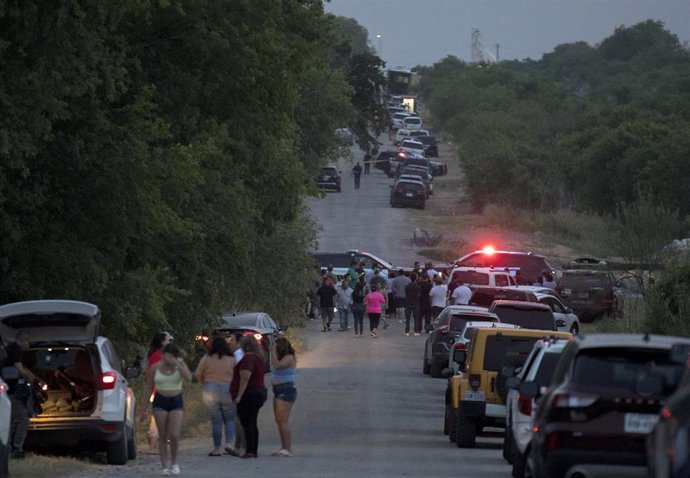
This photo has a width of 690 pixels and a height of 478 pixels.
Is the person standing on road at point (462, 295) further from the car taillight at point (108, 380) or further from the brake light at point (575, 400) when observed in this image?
the brake light at point (575, 400)

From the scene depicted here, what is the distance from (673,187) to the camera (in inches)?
3169

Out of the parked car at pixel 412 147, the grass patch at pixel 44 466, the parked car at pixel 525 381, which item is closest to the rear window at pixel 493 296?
the parked car at pixel 525 381

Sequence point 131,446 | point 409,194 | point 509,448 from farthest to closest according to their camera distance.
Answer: point 409,194, point 131,446, point 509,448

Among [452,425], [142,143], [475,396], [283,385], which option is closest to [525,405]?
[475,396]

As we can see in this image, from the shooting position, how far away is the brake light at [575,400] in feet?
39.2

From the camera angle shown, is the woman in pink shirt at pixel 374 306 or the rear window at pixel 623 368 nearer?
the rear window at pixel 623 368

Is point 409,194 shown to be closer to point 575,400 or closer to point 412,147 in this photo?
point 412,147

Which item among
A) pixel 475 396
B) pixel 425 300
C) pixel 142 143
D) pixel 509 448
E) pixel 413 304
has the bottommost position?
pixel 509 448

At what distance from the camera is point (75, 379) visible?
18.5 m

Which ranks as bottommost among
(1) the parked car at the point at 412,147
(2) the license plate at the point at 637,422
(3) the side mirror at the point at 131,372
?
(3) the side mirror at the point at 131,372

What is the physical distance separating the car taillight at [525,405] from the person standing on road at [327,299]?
27522mm

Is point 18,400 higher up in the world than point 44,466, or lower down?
higher up

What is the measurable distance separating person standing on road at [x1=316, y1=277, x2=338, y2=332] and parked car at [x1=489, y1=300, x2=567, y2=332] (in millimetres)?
13565

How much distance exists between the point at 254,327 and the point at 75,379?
13.1m
